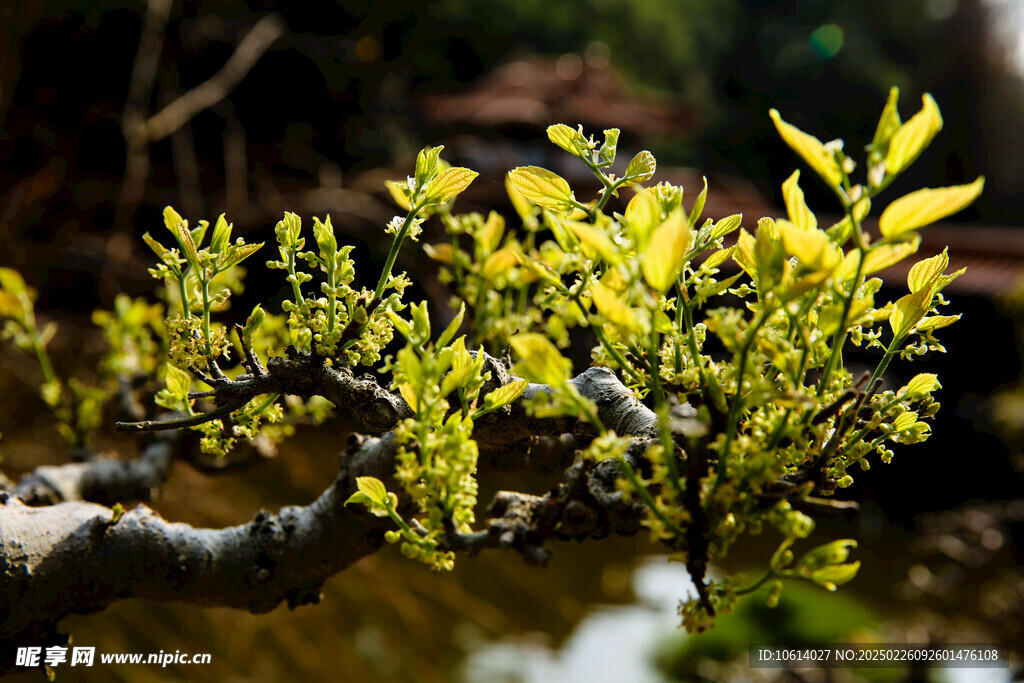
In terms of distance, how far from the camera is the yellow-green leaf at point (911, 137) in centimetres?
19

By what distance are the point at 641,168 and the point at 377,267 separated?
0.19 meters

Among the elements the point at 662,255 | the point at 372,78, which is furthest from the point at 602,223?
the point at 372,78

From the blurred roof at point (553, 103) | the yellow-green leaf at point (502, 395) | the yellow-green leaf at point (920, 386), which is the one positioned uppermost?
the blurred roof at point (553, 103)

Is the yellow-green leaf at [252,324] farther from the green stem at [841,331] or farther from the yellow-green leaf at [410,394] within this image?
the green stem at [841,331]

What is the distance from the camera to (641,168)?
0.97ft

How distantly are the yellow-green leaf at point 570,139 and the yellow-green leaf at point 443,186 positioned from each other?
0.04 m

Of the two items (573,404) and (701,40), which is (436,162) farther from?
(701,40)

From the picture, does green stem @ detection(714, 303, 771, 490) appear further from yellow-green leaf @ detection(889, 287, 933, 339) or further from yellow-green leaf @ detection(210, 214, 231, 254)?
yellow-green leaf @ detection(210, 214, 231, 254)

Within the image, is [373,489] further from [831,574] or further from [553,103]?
[553,103]

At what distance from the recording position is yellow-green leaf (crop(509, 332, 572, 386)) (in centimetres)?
22

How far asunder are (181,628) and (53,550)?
1093 mm

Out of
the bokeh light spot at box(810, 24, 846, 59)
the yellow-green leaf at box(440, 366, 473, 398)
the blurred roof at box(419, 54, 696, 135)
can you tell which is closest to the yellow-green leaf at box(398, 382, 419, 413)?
the yellow-green leaf at box(440, 366, 473, 398)

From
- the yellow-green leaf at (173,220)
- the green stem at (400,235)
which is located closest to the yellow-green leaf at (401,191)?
the green stem at (400,235)

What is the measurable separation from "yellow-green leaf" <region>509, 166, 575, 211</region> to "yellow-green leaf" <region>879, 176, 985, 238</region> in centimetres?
13
